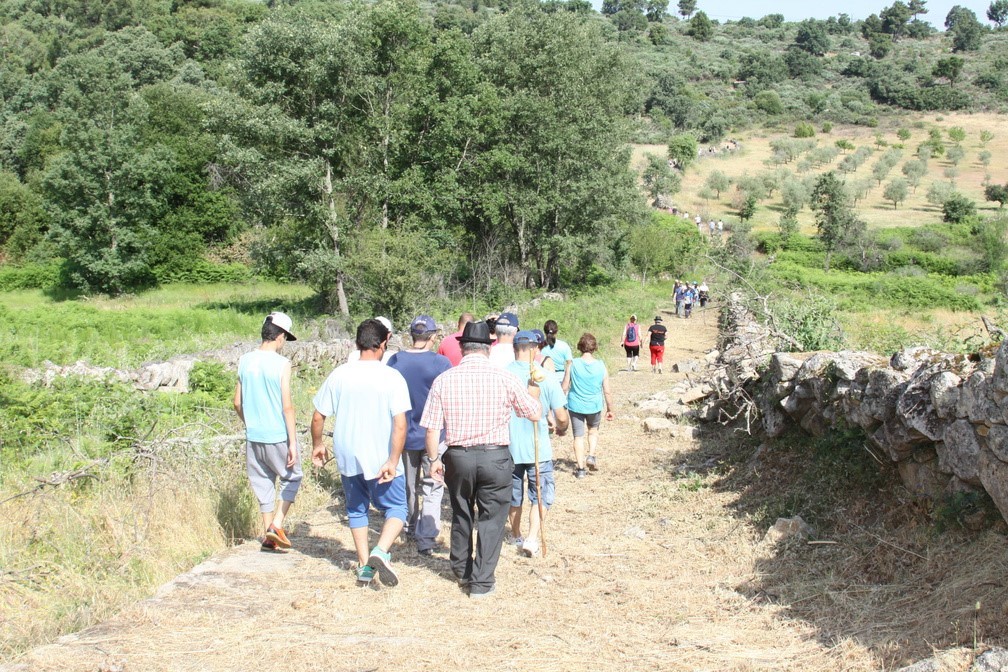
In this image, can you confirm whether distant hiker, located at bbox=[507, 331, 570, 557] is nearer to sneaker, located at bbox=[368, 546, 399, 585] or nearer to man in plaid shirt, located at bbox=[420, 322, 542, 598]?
man in plaid shirt, located at bbox=[420, 322, 542, 598]

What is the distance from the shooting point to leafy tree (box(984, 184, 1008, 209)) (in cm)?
5538

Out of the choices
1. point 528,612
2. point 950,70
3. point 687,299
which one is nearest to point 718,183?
point 687,299

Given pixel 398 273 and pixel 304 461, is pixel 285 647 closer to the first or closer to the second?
pixel 304 461

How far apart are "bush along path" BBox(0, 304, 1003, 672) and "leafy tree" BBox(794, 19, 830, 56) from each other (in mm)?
148033

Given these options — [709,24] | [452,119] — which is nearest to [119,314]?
[452,119]

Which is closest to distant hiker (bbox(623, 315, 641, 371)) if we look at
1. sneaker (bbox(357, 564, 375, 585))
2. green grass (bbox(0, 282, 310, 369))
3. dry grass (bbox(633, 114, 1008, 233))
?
green grass (bbox(0, 282, 310, 369))

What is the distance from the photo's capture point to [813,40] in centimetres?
13975

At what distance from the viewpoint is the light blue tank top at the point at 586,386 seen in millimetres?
8891

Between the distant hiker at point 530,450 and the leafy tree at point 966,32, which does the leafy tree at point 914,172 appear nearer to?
the distant hiker at point 530,450

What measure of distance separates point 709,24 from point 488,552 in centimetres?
16521

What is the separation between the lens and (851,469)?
678 centimetres

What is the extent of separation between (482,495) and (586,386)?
11.6ft

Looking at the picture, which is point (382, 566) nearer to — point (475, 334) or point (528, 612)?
point (528, 612)

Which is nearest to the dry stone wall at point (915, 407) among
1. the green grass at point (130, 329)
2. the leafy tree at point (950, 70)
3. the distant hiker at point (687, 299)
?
the green grass at point (130, 329)
